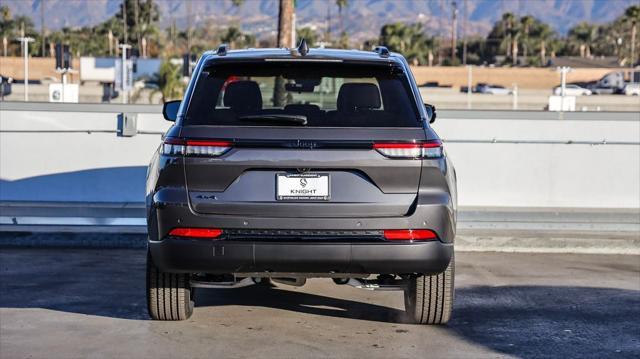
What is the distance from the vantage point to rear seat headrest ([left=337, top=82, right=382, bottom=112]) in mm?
7199

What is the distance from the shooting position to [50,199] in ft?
45.4

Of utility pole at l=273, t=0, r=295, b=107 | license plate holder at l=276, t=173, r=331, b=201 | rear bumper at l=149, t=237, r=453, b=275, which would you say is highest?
utility pole at l=273, t=0, r=295, b=107

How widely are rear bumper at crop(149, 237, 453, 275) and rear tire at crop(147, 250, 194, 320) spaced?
56 centimetres

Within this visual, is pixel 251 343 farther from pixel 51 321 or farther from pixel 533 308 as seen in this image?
pixel 533 308

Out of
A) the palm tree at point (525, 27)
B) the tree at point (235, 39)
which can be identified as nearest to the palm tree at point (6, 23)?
the tree at point (235, 39)

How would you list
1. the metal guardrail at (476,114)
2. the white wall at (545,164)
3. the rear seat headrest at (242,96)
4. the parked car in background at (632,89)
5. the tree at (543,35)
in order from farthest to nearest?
the tree at (543,35)
the parked car in background at (632,89)
the white wall at (545,164)
the metal guardrail at (476,114)
the rear seat headrest at (242,96)

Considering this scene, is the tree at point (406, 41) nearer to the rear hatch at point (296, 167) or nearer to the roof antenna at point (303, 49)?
the roof antenna at point (303, 49)

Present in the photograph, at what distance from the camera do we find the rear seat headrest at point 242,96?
→ 23.5 ft

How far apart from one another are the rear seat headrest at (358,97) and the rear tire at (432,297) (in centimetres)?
115

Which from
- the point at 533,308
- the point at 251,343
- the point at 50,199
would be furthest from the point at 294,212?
the point at 50,199

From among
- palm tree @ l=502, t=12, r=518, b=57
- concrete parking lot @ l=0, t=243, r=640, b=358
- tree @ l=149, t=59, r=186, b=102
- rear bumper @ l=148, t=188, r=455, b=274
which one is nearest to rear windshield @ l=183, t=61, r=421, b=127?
rear bumper @ l=148, t=188, r=455, b=274

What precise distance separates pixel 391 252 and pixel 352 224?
29 cm

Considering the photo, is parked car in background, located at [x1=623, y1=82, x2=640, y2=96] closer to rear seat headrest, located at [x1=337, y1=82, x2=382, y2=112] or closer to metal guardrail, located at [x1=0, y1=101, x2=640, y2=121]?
metal guardrail, located at [x1=0, y1=101, x2=640, y2=121]

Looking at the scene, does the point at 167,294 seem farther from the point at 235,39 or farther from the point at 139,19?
the point at 139,19
